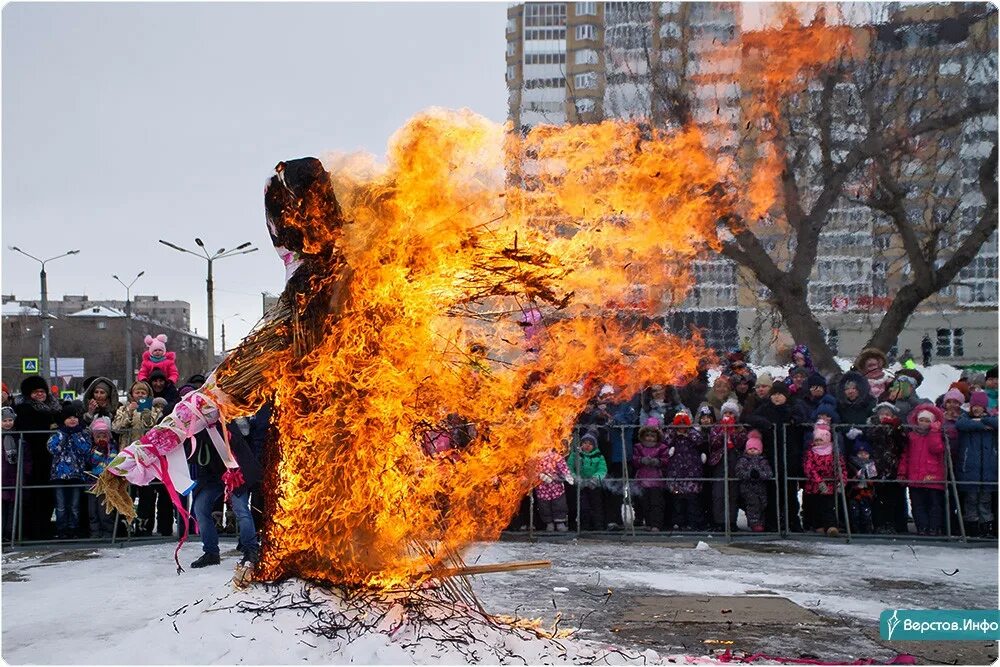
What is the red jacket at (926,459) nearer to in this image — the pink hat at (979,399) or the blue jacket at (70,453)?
the pink hat at (979,399)

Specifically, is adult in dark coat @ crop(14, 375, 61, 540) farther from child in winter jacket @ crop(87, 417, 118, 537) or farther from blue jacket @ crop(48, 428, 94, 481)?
child in winter jacket @ crop(87, 417, 118, 537)

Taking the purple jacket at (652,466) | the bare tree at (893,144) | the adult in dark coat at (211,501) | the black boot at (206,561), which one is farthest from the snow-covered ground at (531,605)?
the bare tree at (893,144)

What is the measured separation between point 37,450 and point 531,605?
6.56 metres

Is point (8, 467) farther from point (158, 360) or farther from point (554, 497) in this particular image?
point (554, 497)

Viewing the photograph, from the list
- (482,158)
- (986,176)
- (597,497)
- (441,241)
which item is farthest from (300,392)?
(986,176)

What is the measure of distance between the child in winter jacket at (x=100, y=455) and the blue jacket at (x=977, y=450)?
8.90 m

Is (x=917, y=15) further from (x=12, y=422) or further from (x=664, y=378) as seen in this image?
(x=12, y=422)

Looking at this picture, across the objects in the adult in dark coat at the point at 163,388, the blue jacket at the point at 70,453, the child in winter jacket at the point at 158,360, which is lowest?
the blue jacket at the point at 70,453

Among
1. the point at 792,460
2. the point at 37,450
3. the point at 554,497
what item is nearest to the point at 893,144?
the point at 792,460

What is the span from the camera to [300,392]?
4.89 meters

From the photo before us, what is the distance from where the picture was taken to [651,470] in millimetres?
10336

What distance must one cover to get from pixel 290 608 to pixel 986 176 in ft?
51.6

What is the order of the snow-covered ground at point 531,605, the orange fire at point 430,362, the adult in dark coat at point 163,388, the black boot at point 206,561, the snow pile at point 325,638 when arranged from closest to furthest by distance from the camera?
the snow pile at point 325,638, the snow-covered ground at point 531,605, the orange fire at point 430,362, the black boot at point 206,561, the adult in dark coat at point 163,388

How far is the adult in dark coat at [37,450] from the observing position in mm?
10320
